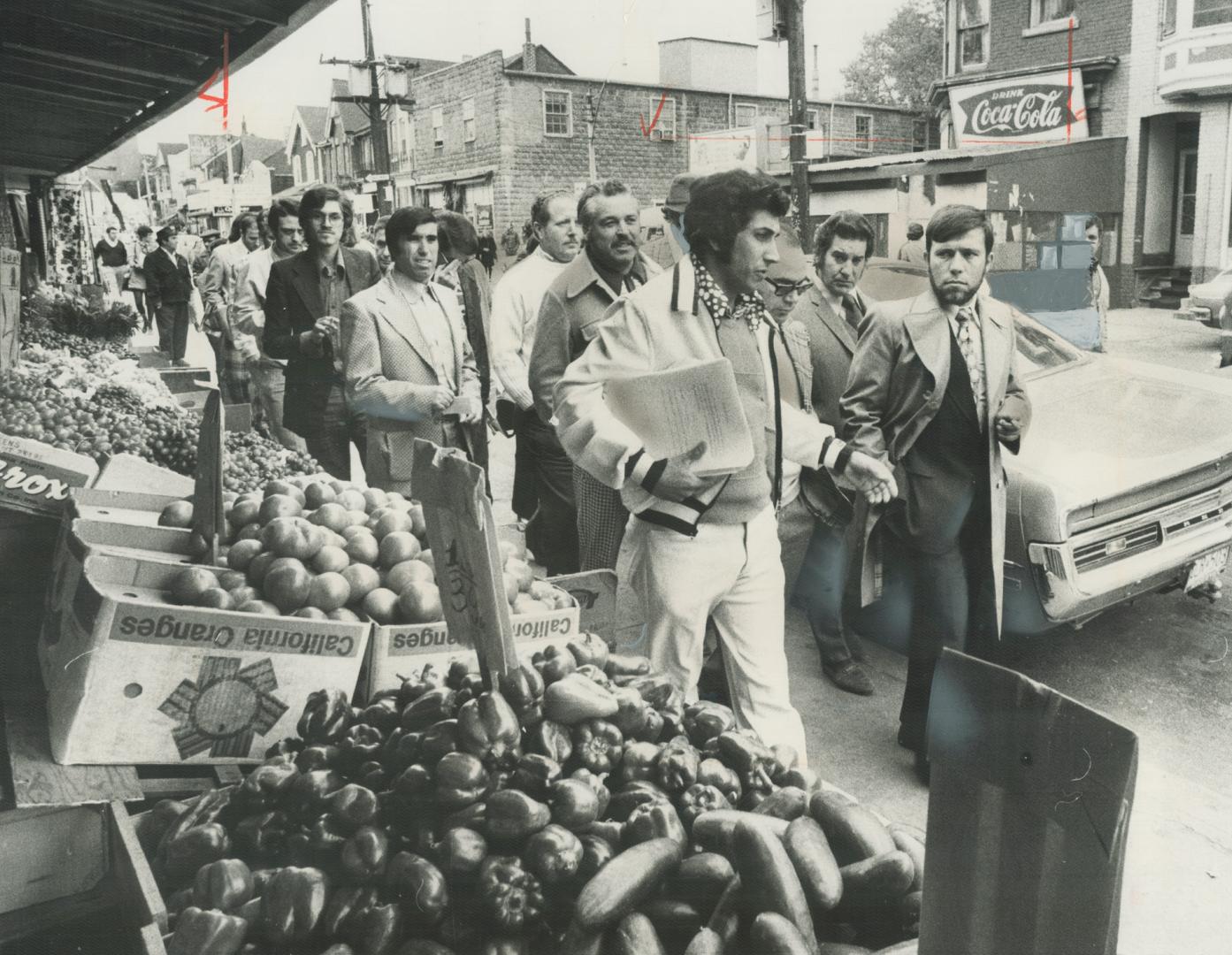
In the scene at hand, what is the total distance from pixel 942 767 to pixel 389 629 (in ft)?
4.27

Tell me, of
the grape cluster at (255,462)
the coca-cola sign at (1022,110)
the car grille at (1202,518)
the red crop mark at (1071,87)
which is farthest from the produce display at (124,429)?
Answer: the coca-cola sign at (1022,110)

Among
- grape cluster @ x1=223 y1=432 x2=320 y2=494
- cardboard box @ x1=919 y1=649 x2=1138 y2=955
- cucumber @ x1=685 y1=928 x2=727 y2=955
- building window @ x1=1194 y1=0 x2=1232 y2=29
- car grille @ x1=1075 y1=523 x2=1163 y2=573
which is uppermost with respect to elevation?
building window @ x1=1194 y1=0 x2=1232 y2=29

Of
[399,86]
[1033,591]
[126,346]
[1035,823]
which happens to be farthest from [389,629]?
[126,346]

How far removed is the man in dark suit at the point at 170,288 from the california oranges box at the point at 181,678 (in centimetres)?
1206

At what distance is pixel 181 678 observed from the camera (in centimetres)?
205

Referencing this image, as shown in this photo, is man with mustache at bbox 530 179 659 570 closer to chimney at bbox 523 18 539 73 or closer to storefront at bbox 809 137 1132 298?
chimney at bbox 523 18 539 73

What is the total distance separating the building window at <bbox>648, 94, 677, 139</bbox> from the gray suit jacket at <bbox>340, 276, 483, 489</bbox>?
5330 millimetres

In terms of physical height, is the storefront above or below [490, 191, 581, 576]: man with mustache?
above

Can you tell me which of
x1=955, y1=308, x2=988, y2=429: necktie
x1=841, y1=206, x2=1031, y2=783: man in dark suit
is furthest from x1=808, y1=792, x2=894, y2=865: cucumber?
x1=955, y1=308, x2=988, y2=429: necktie

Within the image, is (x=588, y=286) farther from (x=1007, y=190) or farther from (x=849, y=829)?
(x=1007, y=190)

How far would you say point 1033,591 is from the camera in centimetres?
415

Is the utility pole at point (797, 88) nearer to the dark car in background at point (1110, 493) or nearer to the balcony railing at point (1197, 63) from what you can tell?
the dark car in background at point (1110, 493)

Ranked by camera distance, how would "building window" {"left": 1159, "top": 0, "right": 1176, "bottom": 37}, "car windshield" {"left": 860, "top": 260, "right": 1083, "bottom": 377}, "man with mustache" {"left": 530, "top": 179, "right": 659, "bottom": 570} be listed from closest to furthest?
1. "man with mustache" {"left": 530, "top": 179, "right": 659, "bottom": 570}
2. "car windshield" {"left": 860, "top": 260, "right": 1083, "bottom": 377}
3. "building window" {"left": 1159, "top": 0, "right": 1176, "bottom": 37}

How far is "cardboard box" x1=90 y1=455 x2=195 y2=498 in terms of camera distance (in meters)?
3.00
